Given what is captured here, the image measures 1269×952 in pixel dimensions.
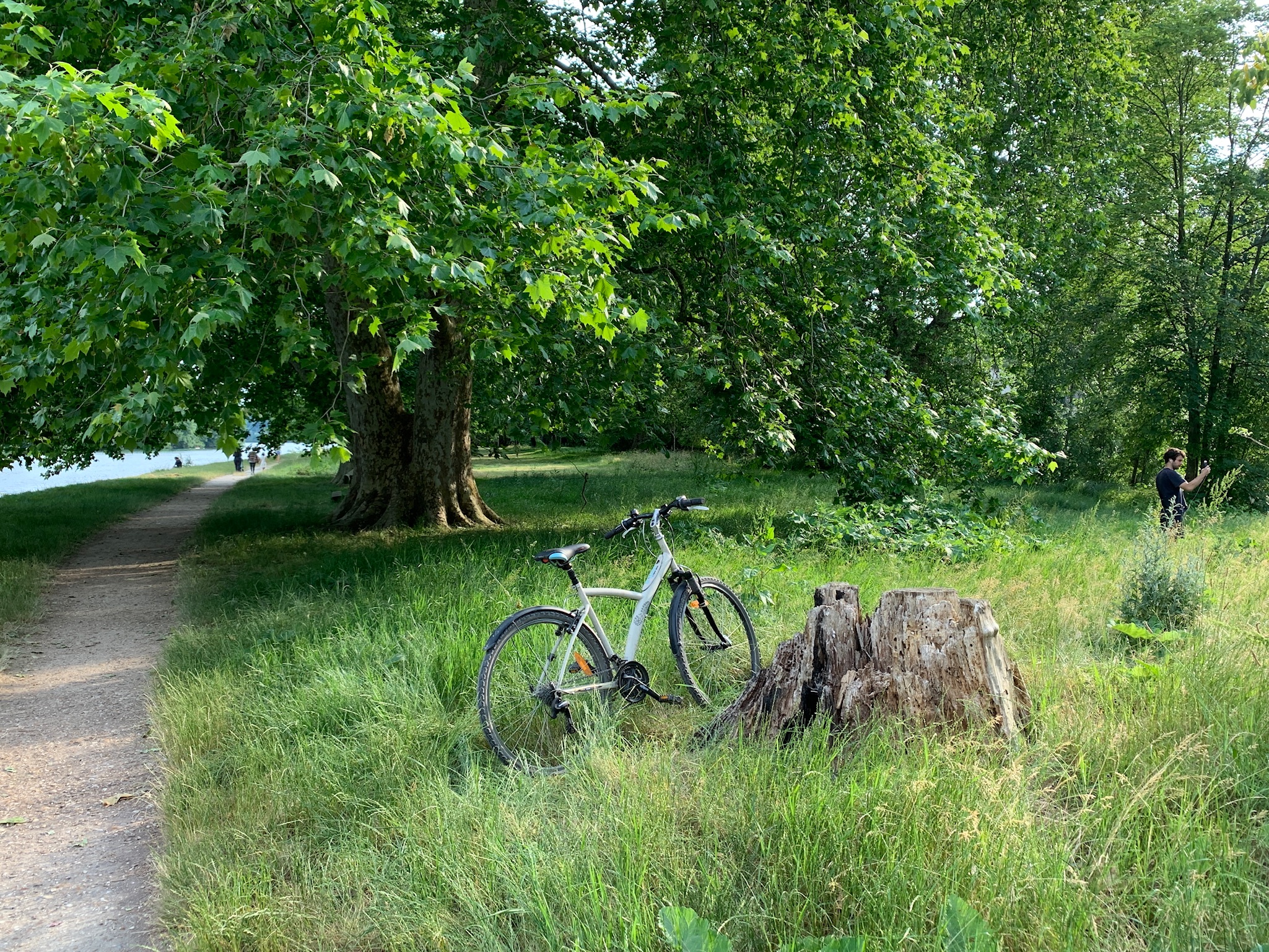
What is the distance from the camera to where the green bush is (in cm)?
594

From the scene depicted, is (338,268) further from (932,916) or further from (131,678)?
A: (932,916)

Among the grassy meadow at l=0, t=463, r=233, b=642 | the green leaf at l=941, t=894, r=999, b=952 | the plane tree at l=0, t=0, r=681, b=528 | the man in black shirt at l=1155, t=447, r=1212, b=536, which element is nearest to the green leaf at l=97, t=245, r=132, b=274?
the plane tree at l=0, t=0, r=681, b=528

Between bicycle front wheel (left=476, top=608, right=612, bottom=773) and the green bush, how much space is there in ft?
11.9

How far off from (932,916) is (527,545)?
784 centimetres

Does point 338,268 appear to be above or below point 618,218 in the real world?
below

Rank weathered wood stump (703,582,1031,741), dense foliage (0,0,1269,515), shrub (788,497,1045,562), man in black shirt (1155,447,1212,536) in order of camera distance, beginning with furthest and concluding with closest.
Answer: man in black shirt (1155,447,1212,536) < shrub (788,497,1045,562) < dense foliage (0,0,1269,515) < weathered wood stump (703,582,1031,741)

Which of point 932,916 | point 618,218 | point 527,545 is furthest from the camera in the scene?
point 527,545

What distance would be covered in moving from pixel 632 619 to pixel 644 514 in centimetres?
59

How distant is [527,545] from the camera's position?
1016 centimetres

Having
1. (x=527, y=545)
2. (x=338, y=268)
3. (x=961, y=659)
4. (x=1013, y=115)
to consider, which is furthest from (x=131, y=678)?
(x=1013, y=115)

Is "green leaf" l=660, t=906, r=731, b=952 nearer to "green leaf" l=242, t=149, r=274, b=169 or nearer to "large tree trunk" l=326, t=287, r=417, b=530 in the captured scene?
"green leaf" l=242, t=149, r=274, b=169

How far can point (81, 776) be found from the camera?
4.97m

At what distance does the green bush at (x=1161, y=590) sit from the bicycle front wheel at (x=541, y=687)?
11.9 feet

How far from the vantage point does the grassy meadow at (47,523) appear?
988cm
